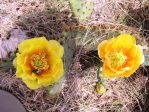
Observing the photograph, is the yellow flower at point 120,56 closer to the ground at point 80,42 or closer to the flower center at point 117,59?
the flower center at point 117,59

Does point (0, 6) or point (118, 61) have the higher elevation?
point (0, 6)

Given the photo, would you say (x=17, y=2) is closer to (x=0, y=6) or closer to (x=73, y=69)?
(x=0, y=6)

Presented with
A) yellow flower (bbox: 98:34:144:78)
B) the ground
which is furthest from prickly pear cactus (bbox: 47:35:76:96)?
yellow flower (bbox: 98:34:144:78)

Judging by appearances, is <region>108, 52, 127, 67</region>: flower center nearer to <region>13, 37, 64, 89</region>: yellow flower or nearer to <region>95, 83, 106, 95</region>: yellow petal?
<region>13, 37, 64, 89</region>: yellow flower

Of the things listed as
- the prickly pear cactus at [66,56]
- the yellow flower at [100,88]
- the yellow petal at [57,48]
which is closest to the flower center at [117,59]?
the yellow petal at [57,48]

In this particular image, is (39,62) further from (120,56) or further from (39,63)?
(120,56)

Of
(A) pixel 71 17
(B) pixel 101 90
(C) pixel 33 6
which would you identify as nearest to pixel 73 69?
(B) pixel 101 90
